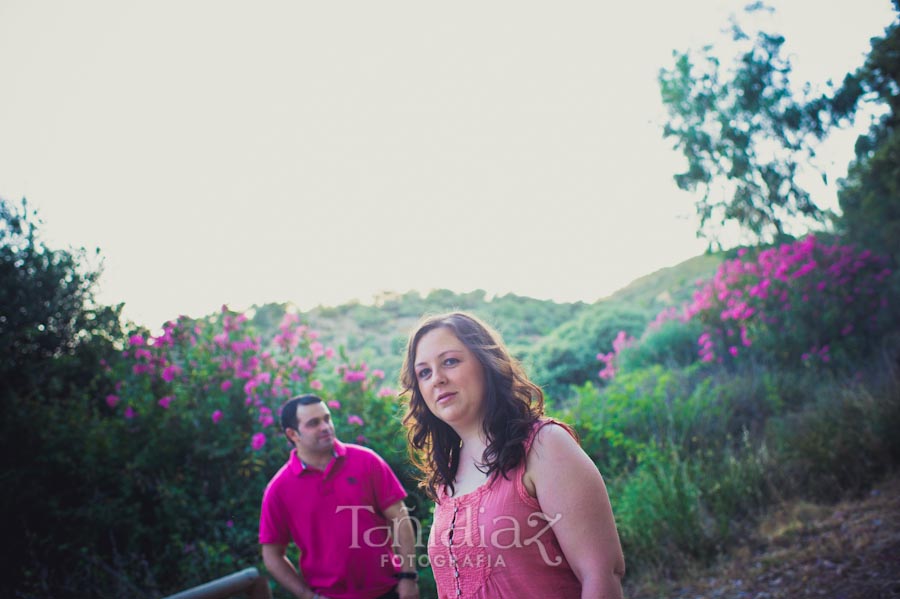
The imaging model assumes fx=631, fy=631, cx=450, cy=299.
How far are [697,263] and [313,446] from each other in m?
23.5

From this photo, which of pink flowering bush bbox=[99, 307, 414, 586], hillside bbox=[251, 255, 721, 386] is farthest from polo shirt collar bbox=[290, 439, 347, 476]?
hillside bbox=[251, 255, 721, 386]

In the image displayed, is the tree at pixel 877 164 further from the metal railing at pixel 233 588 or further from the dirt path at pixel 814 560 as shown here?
the metal railing at pixel 233 588

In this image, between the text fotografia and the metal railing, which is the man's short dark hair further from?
the text fotografia

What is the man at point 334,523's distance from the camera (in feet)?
11.0

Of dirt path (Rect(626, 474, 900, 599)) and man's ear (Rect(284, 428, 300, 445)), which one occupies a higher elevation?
man's ear (Rect(284, 428, 300, 445))

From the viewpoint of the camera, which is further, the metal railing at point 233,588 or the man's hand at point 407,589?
the man's hand at point 407,589

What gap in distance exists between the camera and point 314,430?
373cm

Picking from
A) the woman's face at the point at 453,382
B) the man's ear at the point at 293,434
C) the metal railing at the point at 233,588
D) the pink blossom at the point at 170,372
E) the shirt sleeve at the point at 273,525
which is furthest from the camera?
the pink blossom at the point at 170,372

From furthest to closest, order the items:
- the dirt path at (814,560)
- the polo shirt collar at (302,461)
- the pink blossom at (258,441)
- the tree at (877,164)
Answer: the tree at (877,164)
the pink blossom at (258,441)
the dirt path at (814,560)
the polo shirt collar at (302,461)

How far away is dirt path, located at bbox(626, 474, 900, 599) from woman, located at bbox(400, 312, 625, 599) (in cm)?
358

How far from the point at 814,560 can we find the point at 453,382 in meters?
4.39

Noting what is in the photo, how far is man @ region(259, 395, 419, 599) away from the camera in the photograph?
3.35m

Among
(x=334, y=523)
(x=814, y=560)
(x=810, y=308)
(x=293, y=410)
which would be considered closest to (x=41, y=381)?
(x=293, y=410)

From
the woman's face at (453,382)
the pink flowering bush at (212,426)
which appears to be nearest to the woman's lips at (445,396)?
the woman's face at (453,382)
